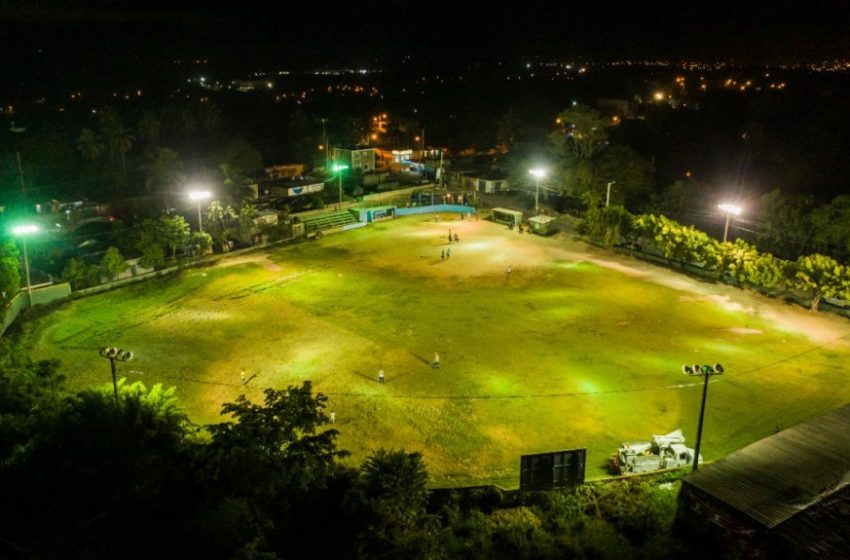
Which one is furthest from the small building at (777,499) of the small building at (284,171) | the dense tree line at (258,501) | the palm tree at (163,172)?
the small building at (284,171)

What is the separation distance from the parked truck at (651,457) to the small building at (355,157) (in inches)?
1967

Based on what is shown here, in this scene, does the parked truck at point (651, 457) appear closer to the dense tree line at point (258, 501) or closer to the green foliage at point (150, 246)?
the dense tree line at point (258, 501)

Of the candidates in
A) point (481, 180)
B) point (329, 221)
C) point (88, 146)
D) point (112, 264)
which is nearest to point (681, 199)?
point (481, 180)

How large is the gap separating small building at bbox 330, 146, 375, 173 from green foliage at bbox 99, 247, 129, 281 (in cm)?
3203

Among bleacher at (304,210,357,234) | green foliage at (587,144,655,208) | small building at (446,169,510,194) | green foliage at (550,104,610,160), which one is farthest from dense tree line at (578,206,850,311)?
green foliage at (550,104,610,160)

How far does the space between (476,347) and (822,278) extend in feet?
56.6

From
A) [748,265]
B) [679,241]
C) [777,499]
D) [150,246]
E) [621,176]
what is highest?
[621,176]

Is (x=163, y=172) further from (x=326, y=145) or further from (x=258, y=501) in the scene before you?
(x=258, y=501)

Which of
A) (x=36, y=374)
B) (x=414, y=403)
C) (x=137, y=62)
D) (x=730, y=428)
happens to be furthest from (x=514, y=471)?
(x=137, y=62)

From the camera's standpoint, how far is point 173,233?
39.4 metres

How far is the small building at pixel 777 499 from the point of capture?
13.8 meters

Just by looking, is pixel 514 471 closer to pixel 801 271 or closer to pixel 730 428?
pixel 730 428

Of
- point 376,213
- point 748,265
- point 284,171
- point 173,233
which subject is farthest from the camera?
point 284,171

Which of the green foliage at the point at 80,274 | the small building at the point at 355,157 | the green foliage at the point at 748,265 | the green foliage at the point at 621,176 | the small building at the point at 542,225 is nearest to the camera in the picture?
the green foliage at the point at 748,265
